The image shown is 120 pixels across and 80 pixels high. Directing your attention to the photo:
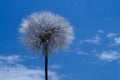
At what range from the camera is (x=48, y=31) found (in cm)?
7012

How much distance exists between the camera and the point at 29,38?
71188mm

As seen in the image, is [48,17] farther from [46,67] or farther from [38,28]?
[46,67]

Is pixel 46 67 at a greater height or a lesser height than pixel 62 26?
lesser

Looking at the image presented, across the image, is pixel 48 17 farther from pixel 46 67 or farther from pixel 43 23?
pixel 46 67

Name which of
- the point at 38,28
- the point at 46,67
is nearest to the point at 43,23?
the point at 38,28

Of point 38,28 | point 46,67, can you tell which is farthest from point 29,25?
point 46,67

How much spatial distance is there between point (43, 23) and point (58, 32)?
2.04 metres

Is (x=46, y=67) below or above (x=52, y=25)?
below

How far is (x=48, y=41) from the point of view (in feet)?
230

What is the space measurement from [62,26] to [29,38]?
3826 millimetres

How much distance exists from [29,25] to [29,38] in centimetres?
139

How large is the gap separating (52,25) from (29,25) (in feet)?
8.13

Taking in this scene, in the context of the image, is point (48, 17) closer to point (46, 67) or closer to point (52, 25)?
point (52, 25)

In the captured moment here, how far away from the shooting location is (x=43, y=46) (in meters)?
70.4
